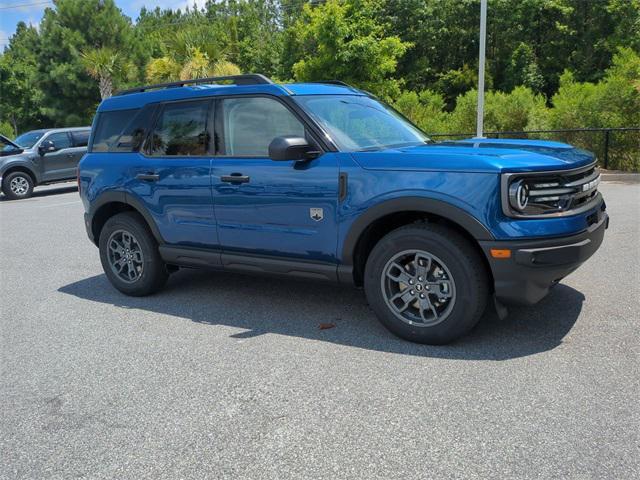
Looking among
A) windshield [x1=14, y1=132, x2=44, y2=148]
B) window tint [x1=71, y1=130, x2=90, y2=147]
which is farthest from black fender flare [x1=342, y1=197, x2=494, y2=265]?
windshield [x1=14, y1=132, x2=44, y2=148]

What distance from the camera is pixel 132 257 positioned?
5875 millimetres

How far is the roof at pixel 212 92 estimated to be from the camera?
16.0 ft

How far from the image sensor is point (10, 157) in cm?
1639

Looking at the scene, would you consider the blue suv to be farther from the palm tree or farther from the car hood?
the palm tree

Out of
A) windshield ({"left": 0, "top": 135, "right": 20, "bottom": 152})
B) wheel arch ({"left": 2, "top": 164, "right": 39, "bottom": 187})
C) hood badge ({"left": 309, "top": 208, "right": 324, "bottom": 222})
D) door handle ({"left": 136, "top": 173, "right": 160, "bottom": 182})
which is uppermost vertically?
door handle ({"left": 136, "top": 173, "right": 160, "bottom": 182})

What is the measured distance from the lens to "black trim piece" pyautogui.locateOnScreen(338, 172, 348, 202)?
4340 mm

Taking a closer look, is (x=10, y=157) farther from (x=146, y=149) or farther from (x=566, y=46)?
(x=566, y=46)

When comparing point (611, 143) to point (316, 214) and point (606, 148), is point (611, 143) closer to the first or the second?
point (606, 148)

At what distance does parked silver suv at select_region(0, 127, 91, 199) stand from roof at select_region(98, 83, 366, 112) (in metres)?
12.0

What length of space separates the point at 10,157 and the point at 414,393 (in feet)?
52.5

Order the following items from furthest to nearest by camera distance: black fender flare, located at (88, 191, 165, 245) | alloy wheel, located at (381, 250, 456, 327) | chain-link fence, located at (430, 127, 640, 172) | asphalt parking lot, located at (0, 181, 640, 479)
→ 1. chain-link fence, located at (430, 127, 640, 172)
2. black fender flare, located at (88, 191, 165, 245)
3. alloy wheel, located at (381, 250, 456, 327)
4. asphalt parking lot, located at (0, 181, 640, 479)

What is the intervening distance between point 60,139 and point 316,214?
48.6ft

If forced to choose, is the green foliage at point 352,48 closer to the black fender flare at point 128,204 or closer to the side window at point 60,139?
the side window at point 60,139

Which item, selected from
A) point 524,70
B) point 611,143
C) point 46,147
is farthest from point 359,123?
point 524,70
